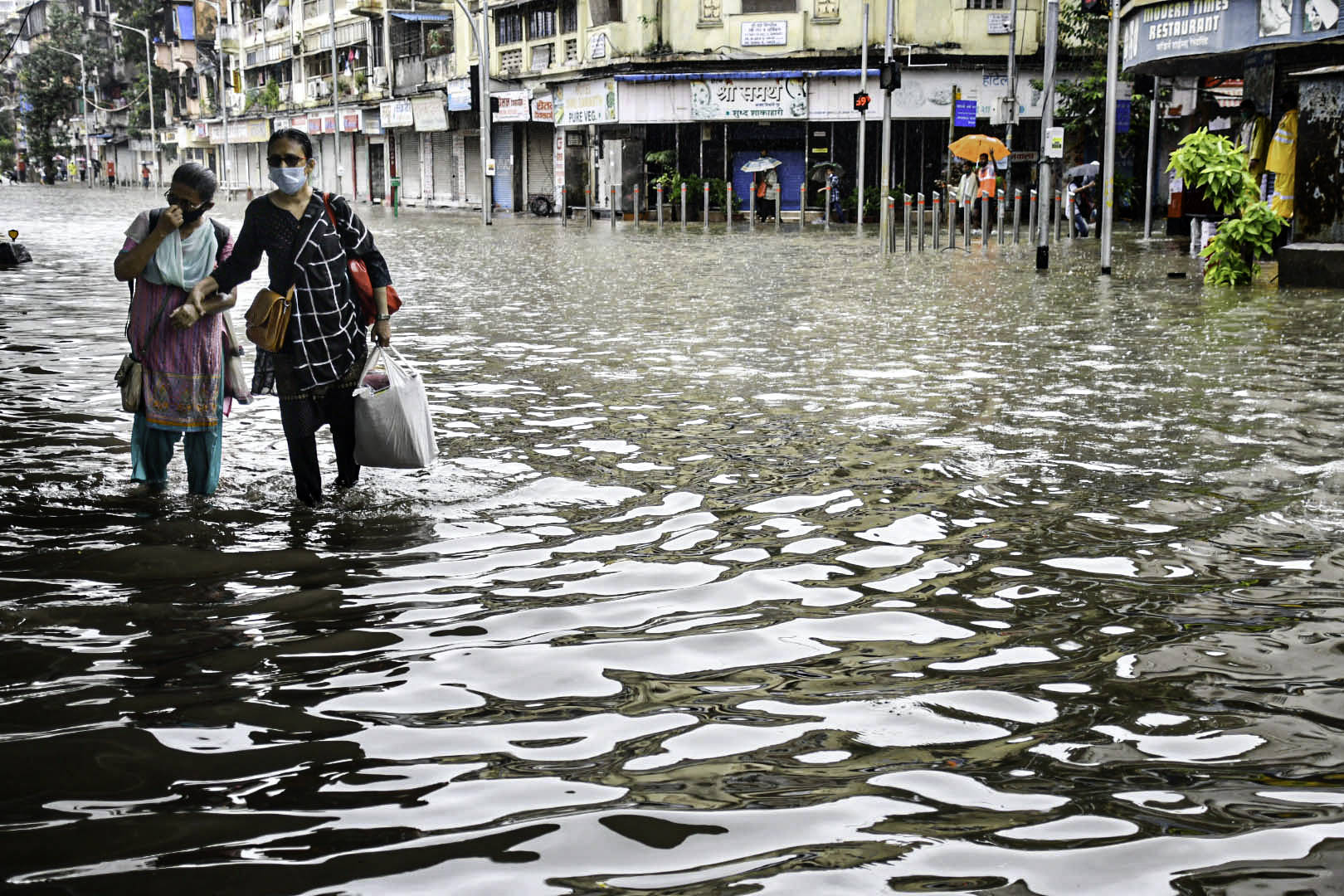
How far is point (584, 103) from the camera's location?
48375 mm

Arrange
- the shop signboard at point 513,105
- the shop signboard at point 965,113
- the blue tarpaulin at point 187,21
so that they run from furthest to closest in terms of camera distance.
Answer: the blue tarpaulin at point 187,21 < the shop signboard at point 513,105 < the shop signboard at point 965,113

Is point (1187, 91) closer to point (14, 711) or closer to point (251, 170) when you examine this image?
point (14, 711)

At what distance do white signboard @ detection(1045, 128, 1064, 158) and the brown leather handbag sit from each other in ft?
53.9

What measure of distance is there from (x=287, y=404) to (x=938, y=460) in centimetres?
313

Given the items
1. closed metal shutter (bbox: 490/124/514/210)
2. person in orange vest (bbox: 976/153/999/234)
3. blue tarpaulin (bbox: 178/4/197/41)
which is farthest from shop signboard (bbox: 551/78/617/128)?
blue tarpaulin (bbox: 178/4/197/41)

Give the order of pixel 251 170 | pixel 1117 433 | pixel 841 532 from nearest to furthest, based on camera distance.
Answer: pixel 841 532
pixel 1117 433
pixel 251 170

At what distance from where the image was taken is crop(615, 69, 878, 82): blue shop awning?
43.7 metres

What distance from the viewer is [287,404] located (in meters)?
6.52

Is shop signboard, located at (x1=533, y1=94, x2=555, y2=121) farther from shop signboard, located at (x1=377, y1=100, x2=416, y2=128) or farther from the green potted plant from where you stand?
the green potted plant

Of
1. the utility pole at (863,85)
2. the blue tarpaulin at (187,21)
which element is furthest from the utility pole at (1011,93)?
the blue tarpaulin at (187,21)

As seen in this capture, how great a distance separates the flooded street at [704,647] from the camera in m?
3.19

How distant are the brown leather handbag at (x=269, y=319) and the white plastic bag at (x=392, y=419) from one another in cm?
39

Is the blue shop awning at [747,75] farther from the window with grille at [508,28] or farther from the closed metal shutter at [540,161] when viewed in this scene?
the window with grille at [508,28]

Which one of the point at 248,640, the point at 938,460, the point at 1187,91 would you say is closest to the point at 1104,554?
the point at 938,460
